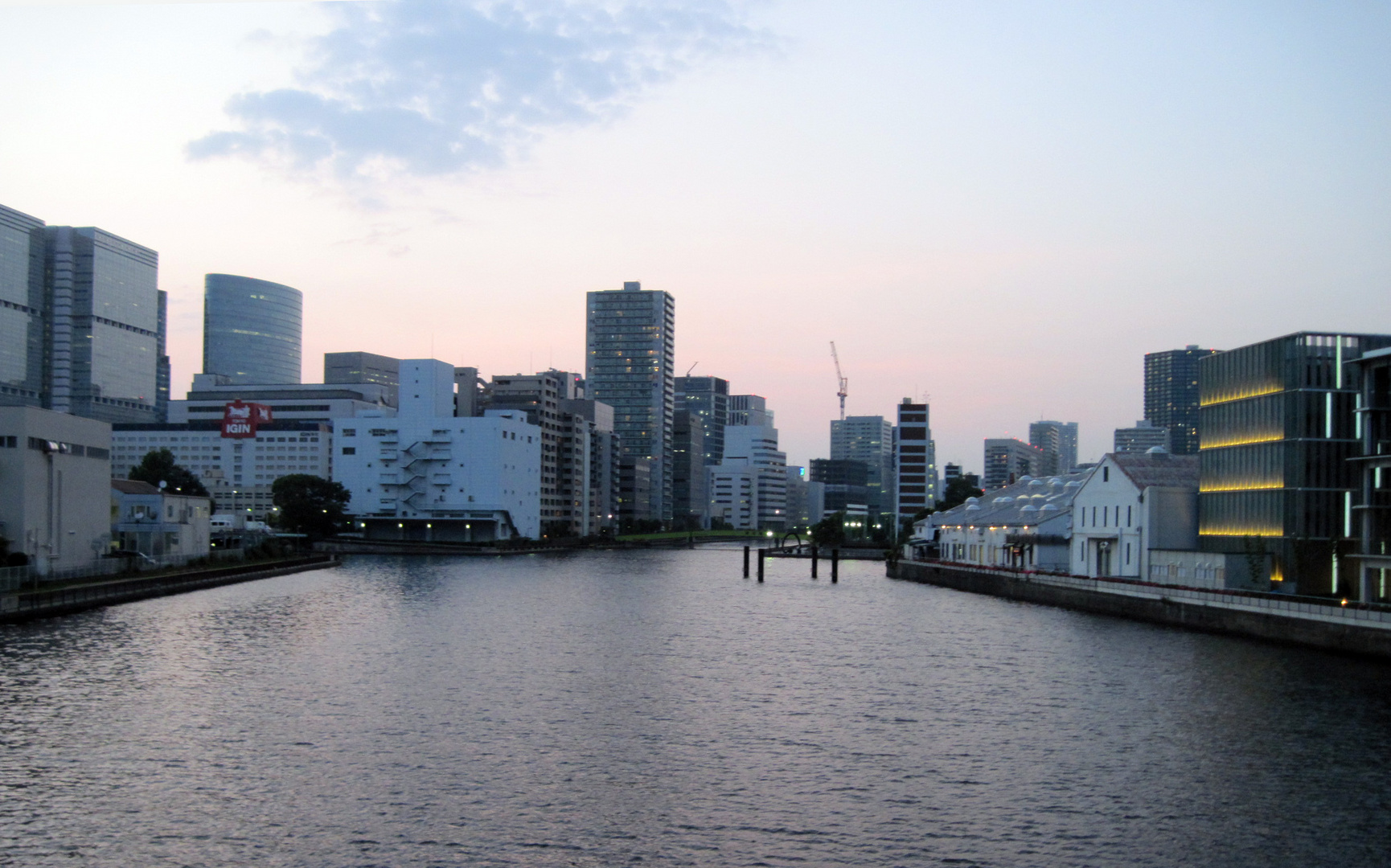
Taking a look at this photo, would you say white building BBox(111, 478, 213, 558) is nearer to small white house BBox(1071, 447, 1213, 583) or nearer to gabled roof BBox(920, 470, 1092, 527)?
gabled roof BBox(920, 470, 1092, 527)

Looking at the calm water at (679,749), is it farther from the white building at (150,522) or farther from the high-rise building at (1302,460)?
the white building at (150,522)

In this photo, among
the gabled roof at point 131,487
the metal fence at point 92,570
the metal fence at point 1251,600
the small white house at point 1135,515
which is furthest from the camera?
the gabled roof at point 131,487

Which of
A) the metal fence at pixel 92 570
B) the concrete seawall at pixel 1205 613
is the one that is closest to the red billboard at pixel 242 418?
the metal fence at pixel 92 570

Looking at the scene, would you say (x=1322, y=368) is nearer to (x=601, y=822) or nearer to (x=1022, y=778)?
(x=1022, y=778)

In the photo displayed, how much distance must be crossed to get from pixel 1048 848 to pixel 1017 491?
89.9 m

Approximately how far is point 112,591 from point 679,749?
50.5 metres

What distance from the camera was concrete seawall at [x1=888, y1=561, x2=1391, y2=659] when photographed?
4597cm

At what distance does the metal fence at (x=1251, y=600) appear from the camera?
47.0 metres

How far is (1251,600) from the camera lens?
54812 millimetres

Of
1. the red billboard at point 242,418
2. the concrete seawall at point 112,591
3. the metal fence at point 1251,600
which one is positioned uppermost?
the red billboard at point 242,418

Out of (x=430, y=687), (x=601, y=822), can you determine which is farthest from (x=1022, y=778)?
(x=430, y=687)

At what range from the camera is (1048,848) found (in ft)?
75.9

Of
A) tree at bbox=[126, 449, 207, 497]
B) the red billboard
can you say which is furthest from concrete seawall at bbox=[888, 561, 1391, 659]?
tree at bbox=[126, 449, 207, 497]

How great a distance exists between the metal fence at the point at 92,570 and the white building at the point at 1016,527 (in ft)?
222
